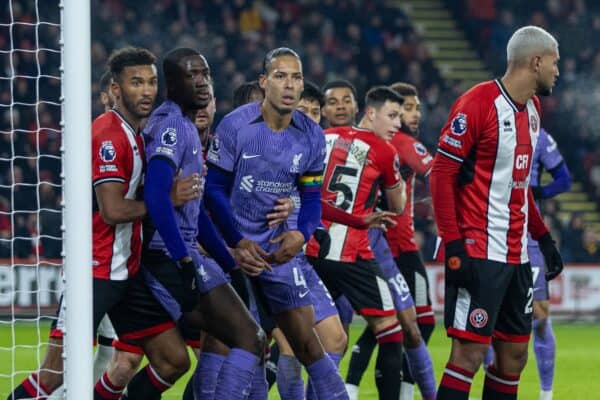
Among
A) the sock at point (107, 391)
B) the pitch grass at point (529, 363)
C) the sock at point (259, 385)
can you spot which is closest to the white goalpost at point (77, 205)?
the sock at point (259, 385)

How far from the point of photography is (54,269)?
661 inches

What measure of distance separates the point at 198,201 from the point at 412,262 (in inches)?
147

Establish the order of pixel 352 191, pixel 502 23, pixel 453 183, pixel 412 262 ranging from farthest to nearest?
pixel 502 23, pixel 412 262, pixel 352 191, pixel 453 183

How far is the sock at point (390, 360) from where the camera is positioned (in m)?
8.14

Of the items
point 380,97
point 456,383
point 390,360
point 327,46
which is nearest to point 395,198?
point 380,97

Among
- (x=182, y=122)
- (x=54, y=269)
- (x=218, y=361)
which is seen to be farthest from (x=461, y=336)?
(x=54, y=269)

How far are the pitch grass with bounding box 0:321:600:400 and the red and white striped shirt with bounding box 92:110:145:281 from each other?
3.00ft

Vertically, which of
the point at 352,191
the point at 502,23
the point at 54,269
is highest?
the point at 502,23

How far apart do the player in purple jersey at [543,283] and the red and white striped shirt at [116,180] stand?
4.05 meters

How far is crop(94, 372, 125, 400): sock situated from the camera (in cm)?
691

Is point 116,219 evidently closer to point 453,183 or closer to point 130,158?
point 130,158

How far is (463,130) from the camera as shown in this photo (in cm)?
645

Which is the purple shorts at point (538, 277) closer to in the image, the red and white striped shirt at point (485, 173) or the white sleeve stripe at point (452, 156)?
the red and white striped shirt at point (485, 173)

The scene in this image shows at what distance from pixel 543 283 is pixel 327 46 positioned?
1411 cm
